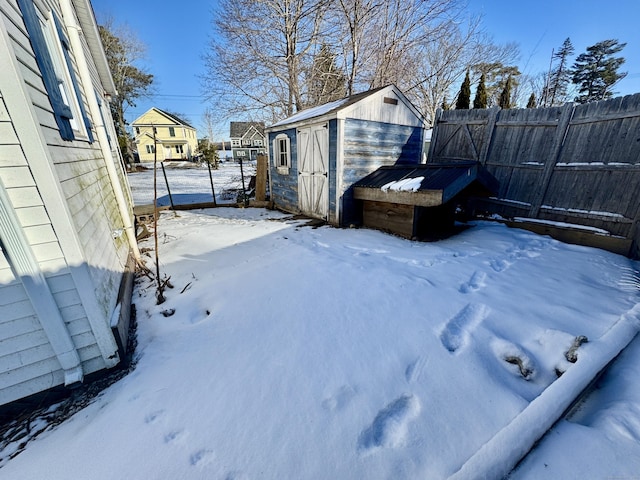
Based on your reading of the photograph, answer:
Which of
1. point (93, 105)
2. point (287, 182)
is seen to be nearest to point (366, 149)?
point (287, 182)

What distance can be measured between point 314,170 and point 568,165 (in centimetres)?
490

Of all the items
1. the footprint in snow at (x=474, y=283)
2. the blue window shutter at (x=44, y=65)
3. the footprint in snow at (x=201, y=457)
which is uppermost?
the blue window shutter at (x=44, y=65)

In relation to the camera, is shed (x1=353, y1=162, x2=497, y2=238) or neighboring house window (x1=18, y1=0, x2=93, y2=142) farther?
shed (x1=353, y1=162, x2=497, y2=238)

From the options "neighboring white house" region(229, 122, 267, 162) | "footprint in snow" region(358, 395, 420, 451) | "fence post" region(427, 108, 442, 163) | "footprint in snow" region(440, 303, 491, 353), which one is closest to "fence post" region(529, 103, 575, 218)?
"fence post" region(427, 108, 442, 163)

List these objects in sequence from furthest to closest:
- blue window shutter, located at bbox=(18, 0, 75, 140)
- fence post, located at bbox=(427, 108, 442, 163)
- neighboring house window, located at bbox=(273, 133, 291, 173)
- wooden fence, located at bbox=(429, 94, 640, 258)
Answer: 1. neighboring house window, located at bbox=(273, 133, 291, 173)
2. fence post, located at bbox=(427, 108, 442, 163)
3. wooden fence, located at bbox=(429, 94, 640, 258)
4. blue window shutter, located at bbox=(18, 0, 75, 140)

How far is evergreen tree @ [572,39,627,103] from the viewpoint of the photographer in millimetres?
22094

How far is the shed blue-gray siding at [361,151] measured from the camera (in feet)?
17.8

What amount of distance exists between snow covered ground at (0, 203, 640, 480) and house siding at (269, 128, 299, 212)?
13.8ft

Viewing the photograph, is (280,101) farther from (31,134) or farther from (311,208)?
(31,134)

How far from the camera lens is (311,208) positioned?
660 centimetres

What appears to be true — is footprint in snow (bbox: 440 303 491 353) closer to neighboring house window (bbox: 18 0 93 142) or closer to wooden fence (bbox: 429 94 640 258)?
wooden fence (bbox: 429 94 640 258)

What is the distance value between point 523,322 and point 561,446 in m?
1.18

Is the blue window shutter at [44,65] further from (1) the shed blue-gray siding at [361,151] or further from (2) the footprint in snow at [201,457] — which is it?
(1) the shed blue-gray siding at [361,151]

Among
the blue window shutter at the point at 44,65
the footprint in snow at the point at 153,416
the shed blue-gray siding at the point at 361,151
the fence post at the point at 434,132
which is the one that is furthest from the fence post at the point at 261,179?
the footprint in snow at the point at 153,416
